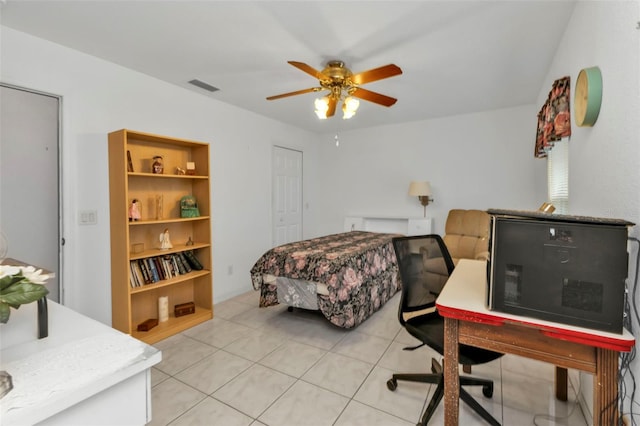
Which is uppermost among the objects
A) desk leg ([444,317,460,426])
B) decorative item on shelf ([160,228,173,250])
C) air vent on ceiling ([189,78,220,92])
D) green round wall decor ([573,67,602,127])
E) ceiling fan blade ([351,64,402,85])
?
air vent on ceiling ([189,78,220,92])

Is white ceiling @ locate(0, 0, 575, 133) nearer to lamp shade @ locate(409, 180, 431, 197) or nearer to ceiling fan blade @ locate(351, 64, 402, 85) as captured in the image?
ceiling fan blade @ locate(351, 64, 402, 85)

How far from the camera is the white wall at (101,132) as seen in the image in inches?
90.6

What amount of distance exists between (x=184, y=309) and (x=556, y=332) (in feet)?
10.1

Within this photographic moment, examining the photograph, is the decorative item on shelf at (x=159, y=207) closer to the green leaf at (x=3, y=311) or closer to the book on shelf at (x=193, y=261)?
the book on shelf at (x=193, y=261)

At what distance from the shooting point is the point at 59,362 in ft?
2.80

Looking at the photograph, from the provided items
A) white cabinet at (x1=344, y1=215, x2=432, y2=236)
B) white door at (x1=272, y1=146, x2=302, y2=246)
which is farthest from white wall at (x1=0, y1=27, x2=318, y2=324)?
white cabinet at (x1=344, y1=215, x2=432, y2=236)

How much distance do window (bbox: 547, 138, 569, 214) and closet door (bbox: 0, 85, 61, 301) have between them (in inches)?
157

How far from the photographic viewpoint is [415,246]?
1949 mm

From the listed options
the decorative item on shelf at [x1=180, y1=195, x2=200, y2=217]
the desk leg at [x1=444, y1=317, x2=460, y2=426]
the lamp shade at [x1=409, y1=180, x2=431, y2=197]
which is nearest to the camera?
the desk leg at [x1=444, y1=317, x2=460, y2=426]

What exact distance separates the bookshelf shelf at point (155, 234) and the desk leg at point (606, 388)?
118 inches

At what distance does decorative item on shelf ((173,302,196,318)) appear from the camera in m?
→ 3.02

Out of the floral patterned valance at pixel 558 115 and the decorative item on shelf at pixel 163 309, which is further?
the decorative item on shelf at pixel 163 309

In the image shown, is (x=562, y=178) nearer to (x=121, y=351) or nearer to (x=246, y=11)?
(x=246, y=11)

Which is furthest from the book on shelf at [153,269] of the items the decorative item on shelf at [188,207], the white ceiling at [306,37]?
the white ceiling at [306,37]
